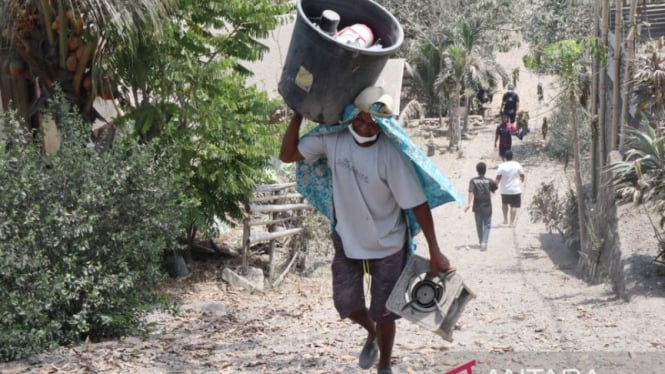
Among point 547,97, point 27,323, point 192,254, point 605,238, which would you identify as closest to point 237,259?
point 192,254

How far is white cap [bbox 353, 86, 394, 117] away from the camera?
200 inches

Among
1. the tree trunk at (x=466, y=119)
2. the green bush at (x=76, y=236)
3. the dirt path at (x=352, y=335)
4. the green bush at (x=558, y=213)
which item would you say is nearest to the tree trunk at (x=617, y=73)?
the green bush at (x=558, y=213)

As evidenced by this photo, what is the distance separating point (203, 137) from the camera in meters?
10.0

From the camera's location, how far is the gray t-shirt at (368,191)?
17.1 ft

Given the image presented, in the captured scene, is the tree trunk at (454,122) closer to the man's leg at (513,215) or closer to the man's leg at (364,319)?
the man's leg at (513,215)

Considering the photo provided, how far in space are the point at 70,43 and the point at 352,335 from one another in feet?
12.6

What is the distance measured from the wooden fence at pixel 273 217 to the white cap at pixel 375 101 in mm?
6043

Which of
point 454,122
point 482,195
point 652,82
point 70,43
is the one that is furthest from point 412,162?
point 454,122

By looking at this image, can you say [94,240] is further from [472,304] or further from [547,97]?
[547,97]

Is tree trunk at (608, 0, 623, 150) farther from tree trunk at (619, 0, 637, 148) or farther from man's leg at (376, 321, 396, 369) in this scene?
man's leg at (376, 321, 396, 369)

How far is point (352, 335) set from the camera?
7.34 metres

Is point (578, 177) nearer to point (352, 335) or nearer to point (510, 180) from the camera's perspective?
point (510, 180)

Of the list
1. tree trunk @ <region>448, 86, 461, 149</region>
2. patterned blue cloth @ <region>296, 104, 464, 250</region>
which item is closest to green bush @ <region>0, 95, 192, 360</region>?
patterned blue cloth @ <region>296, 104, 464, 250</region>

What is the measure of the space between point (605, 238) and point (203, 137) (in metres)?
5.39
